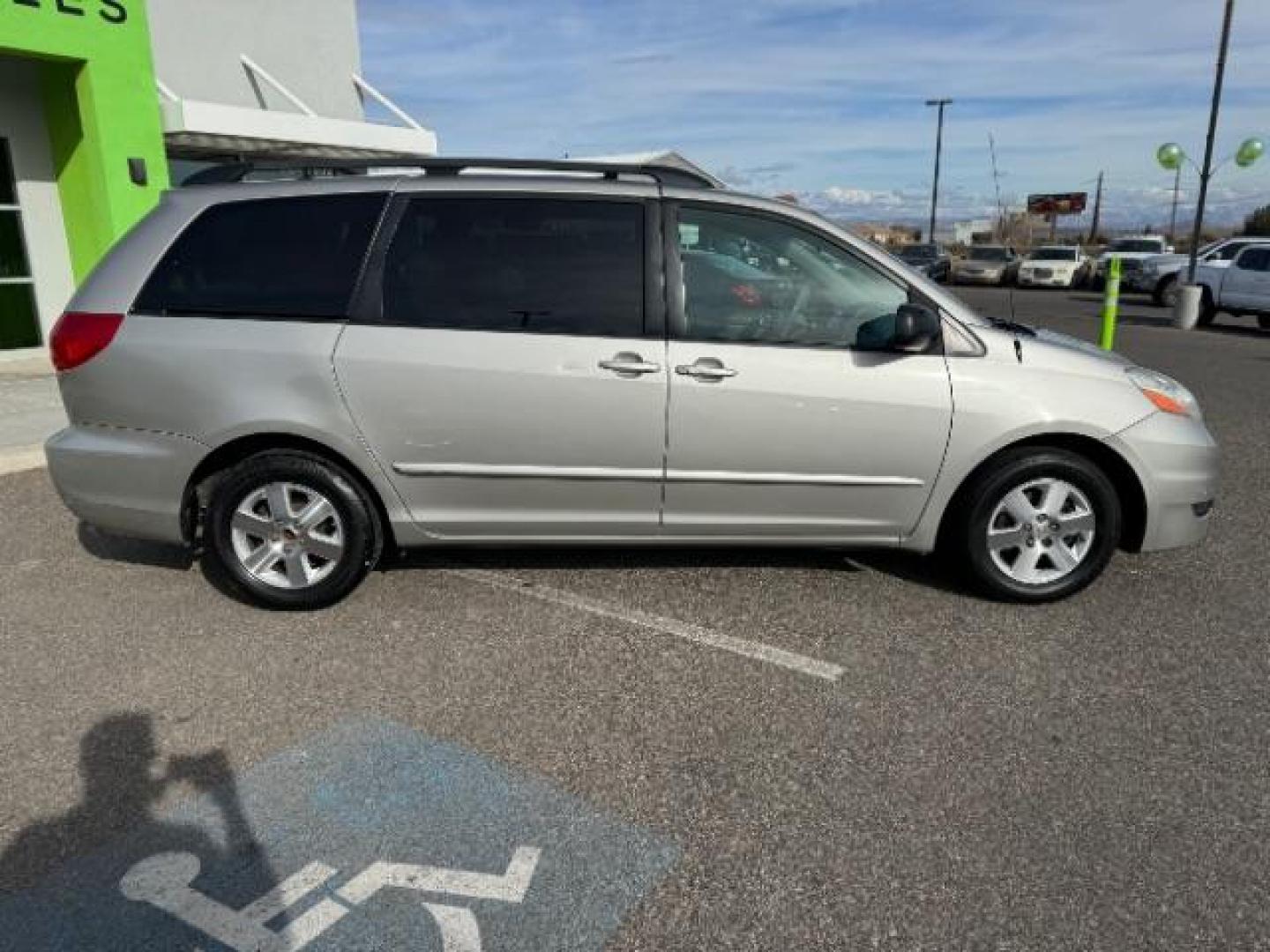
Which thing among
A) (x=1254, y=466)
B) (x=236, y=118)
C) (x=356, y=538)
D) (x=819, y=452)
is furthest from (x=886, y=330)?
(x=236, y=118)

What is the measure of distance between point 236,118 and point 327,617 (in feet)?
33.5

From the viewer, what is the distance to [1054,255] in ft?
105

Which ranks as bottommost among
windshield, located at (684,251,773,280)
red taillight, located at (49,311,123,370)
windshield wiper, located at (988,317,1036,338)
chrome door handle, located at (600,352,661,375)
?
chrome door handle, located at (600,352,661,375)

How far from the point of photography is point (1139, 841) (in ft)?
8.25

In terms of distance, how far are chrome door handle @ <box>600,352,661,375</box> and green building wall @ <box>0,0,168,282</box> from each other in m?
7.90

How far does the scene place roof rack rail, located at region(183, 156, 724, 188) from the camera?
396cm

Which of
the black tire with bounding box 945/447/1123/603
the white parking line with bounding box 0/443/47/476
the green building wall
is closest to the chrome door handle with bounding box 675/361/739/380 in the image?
the black tire with bounding box 945/447/1123/603

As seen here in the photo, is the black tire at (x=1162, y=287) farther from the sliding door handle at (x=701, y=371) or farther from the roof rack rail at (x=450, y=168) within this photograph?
the sliding door handle at (x=701, y=371)

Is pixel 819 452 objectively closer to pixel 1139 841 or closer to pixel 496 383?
pixel 496 383

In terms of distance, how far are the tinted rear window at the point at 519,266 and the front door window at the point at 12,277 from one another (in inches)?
344

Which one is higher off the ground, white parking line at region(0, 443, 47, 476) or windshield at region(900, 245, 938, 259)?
windshield at region(900, 245, 938, 259)

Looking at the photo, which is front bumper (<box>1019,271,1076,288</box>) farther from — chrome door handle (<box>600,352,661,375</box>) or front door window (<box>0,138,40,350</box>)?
chrome door handle (<box>600,352,661,375</box>)

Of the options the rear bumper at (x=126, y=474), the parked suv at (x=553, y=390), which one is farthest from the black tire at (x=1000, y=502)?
the rear bumper at (x=126, y=474)

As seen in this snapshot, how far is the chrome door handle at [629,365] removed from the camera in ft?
12.1
